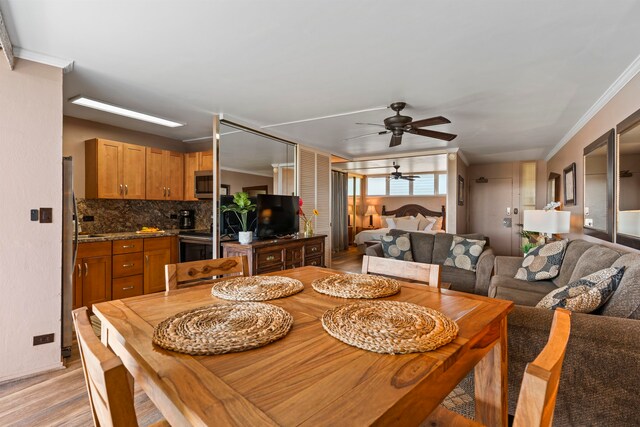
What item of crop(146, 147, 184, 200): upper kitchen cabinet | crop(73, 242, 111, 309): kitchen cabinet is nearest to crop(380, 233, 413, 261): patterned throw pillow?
crop(146, 147, 184, 200): upper kitchen cabinet

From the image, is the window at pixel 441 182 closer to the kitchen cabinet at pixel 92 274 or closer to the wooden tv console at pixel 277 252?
the wooden tv console at pixel 277 252

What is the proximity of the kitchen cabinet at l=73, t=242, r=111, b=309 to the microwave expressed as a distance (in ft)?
4.49

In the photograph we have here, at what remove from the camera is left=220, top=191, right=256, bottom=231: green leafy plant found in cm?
349

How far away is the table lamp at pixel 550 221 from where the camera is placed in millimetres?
3686

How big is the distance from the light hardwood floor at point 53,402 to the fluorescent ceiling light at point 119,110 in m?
2.48

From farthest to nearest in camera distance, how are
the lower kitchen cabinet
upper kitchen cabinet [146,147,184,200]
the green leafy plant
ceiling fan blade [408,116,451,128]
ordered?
upper kitchen cabinet [146,147,184,200] → the green leafy plant → the lower kitchen cabinet → ceiling fan blade [408,116,451,128]

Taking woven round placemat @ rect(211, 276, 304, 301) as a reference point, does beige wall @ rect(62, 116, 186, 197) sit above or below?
above

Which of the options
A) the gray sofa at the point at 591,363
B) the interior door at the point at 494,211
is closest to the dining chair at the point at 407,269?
the gray sofa at the point at 591,363

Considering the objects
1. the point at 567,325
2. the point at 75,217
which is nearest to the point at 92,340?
the point at 567,325

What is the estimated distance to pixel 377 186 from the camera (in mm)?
9734

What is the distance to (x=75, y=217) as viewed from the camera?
2.64 meters

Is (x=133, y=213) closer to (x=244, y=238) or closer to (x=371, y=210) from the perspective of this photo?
(x=244, y=238)

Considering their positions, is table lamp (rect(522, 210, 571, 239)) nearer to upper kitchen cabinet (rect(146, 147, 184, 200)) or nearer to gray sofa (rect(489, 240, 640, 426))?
gray sofa (rect(489, 240, 640, 426))

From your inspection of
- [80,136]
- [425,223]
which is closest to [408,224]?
[425,223]
